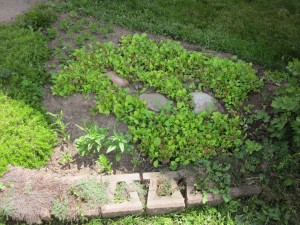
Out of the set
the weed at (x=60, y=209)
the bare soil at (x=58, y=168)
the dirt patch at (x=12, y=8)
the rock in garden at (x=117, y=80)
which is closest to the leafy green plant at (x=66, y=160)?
the bare soil at (x=58, y=168)

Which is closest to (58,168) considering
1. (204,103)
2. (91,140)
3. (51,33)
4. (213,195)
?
(91,140)

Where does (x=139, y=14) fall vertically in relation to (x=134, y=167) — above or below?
above

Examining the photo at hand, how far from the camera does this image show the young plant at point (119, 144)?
3797mm

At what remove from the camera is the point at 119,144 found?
12.4 ft

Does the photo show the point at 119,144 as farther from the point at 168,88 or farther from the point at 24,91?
the point at 24,91

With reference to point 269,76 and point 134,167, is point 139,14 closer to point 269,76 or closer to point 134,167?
point 269,76

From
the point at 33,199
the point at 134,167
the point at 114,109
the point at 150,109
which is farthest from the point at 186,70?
the point at 33,199

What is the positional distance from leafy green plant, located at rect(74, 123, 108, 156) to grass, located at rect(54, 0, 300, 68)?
262cm

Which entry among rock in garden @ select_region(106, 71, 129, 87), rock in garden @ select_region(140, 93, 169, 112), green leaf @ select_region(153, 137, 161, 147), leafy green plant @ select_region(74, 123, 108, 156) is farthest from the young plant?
rock in garden @ select_region(106, 71, 129, 87)

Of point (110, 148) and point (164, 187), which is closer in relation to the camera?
point (164, 187)

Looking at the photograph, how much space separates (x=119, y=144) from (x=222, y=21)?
368 cm

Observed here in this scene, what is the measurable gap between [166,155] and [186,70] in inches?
64.3

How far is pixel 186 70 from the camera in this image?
503 cm

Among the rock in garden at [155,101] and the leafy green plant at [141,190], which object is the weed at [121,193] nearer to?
the leafy green plant at [141,190]
